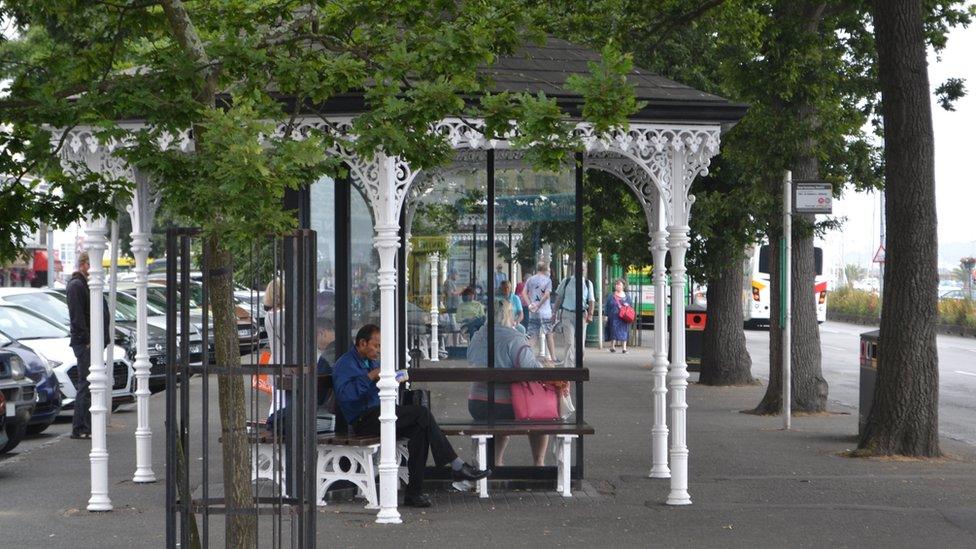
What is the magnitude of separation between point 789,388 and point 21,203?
487 inches

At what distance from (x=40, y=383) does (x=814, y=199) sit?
892 cm

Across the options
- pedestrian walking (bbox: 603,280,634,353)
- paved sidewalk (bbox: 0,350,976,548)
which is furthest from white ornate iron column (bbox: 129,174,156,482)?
pedestrian walking (bbox: 603,280,634,353)

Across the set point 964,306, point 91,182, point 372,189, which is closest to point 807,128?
point 372,189

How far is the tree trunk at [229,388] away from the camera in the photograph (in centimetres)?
649

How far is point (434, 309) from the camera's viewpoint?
1236 centimetres

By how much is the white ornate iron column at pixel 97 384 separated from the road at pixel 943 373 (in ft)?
32.7

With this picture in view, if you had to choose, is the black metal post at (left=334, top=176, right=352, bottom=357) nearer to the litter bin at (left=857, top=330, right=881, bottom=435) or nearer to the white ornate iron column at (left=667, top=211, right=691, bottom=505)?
the white ornate iron column at (left=667, top=211, right=691, bottom=505)

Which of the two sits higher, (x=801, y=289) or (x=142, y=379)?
(x=801, y=289)

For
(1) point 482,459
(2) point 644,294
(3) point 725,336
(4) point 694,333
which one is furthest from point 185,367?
(2) point 644,294

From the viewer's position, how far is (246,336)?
88.1 feet

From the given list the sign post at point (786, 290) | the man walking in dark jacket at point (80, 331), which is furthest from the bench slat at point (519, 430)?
the sign post at point (786, 290)

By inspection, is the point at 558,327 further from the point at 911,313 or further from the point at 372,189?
the point at 911,313

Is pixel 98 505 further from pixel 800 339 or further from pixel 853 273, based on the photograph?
pixel 853 273

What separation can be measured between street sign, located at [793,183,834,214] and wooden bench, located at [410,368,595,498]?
5866 millimetres
